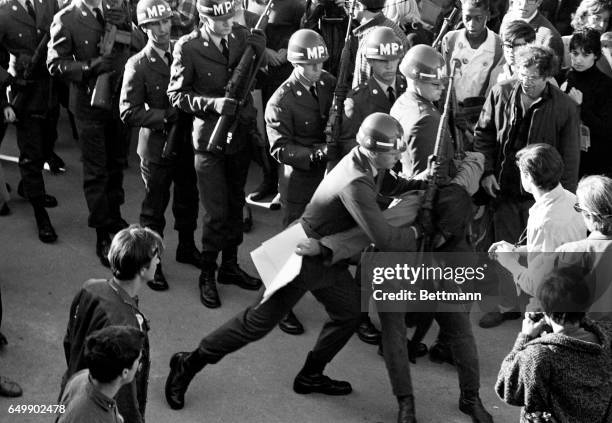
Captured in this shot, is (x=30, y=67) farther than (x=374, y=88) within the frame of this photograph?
Yes

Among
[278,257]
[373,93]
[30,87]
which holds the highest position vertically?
[373,93]

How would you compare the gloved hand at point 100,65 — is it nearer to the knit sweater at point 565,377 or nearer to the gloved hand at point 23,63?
the gloved hand at point 23,63

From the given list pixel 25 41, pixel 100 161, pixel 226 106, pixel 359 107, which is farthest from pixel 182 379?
pixel 25 41

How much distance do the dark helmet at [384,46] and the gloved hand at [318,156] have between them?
2.32ft

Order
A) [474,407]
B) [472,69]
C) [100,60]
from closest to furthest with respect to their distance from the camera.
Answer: [474,407] < [100,60] < [472,69]

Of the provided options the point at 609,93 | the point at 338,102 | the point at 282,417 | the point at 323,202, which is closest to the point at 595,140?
the point at 609,93

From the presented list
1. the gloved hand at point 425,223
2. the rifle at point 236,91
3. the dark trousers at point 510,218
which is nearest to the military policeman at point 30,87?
the rifle at point 236,91

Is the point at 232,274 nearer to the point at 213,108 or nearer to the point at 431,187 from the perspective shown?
the point at 213,108

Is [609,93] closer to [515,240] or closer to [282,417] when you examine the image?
[515,240]

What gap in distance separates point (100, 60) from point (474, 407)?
3712 millimetres

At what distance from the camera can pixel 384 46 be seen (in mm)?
6918

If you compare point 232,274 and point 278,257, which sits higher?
point 278,257

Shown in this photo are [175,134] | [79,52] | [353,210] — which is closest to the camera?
[353,210]

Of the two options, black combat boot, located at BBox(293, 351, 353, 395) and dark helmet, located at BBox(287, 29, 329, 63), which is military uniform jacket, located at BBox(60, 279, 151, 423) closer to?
black combat boot, located at BBox(293, 351, 353, 395)
